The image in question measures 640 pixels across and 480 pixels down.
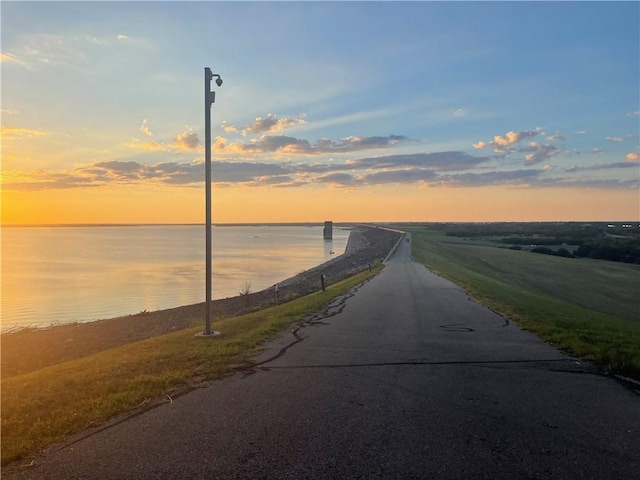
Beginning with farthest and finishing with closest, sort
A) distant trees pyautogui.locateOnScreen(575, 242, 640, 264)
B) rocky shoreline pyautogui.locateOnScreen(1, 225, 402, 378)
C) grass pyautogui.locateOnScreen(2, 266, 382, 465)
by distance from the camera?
distant trees pyautogui.locateOnScreen(575, 242, 640, 264)
rocky shoreline pyautogui.locateOnScreen(1, 225, 402, 378)
grass pyautogui.locateOnScreen(2, 266, 382, 465)

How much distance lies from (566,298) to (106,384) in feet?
116

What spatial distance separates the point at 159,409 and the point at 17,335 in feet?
52.6

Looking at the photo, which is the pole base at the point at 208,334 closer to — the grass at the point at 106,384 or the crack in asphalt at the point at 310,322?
the grass at the point at 106,384

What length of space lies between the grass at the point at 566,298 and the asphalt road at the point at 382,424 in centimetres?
109

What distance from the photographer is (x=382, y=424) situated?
5656 mm

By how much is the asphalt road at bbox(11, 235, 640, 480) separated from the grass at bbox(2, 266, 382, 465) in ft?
1.30

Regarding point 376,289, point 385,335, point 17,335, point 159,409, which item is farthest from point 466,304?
point 17,335

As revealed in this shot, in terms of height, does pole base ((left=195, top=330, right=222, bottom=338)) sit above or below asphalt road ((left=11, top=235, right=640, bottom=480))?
below

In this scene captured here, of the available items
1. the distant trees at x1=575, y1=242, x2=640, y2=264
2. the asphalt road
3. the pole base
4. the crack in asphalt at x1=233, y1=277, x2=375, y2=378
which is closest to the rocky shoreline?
the crack in asphalt at x1=233, y1=277, x2=375, y2=378

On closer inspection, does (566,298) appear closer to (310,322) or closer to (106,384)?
(310,322)

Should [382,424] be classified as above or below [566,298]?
above

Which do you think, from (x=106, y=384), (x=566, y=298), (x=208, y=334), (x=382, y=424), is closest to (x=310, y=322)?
(x=208, y=334)

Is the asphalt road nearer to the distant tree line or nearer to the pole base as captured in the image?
the pole base

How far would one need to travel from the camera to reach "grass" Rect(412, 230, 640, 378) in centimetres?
1012
